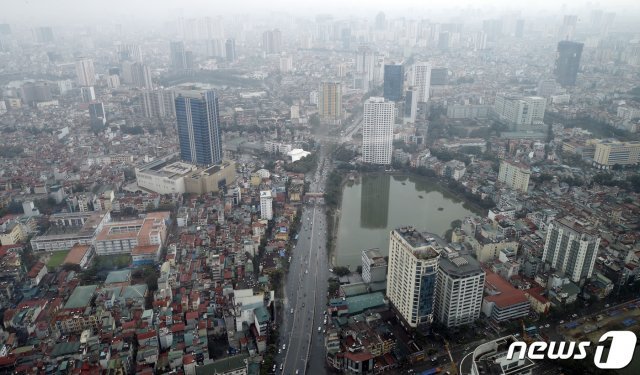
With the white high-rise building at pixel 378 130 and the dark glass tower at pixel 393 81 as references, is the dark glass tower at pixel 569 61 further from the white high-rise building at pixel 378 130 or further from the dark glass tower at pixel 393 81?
the white high-rise building at pixel 378 130

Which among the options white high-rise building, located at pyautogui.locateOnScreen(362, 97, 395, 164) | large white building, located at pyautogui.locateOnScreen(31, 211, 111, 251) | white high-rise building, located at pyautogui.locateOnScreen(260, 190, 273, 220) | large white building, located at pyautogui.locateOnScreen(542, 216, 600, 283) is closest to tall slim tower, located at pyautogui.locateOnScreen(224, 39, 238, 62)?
white high-rise building, located at pyautogui.locateOnScreen(362, 97, 395, 164)

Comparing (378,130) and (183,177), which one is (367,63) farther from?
(183,177)

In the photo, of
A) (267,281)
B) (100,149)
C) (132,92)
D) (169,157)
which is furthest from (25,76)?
(267,281)

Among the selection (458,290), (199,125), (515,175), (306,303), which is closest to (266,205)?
(306,303)

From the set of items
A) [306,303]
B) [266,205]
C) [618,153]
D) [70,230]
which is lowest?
[306,303]

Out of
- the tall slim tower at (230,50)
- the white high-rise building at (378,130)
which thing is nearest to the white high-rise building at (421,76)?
the white high-rise building at (378,130)

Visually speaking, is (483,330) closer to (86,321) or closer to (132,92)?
(86,321)

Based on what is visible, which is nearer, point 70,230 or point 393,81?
point 70,230

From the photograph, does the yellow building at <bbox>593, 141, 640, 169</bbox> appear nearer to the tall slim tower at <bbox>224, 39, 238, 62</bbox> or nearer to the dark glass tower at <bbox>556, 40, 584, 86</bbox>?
the dark glass tower at <bbox>556, 40, 584, 86</bbox>
